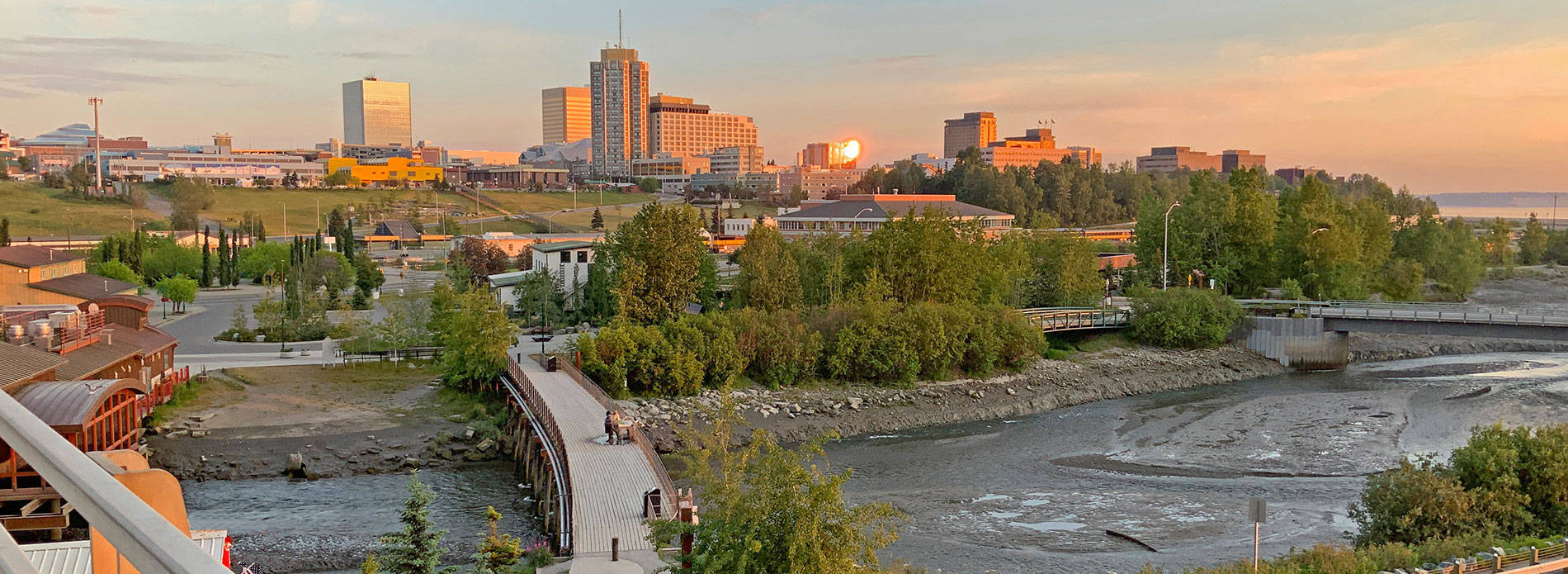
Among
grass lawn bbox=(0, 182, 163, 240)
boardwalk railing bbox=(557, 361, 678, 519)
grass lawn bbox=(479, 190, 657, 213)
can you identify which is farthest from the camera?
grass lawn bbox=(479, 190, 657, 213)

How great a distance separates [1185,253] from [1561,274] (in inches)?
2088

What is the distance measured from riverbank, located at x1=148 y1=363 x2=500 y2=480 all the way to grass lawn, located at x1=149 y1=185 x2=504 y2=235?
83.2m

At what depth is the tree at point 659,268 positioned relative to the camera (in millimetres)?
47125

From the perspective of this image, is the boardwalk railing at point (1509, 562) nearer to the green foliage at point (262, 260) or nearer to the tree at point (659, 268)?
the tree at point (659, 268)

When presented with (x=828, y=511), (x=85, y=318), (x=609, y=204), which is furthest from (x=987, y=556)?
(x=609, y=204)

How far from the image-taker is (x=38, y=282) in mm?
40656

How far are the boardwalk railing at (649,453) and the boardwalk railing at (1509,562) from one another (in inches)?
499

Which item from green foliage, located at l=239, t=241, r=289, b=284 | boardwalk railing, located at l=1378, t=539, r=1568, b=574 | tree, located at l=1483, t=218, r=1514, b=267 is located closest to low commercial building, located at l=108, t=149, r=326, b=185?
green foliage, located at l=239, t=241, r=289, b=284

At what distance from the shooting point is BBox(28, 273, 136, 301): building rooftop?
40.4m

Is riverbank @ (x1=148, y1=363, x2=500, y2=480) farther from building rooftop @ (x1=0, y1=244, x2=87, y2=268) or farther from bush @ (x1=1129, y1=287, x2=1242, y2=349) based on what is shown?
bush @ (x1=1129, y1=287, x2=1242, y2=349)

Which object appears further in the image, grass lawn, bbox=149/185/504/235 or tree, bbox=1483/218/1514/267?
grass lawn, bbox=149/185/504/235

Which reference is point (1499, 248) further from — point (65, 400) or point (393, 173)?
point (393, 173)

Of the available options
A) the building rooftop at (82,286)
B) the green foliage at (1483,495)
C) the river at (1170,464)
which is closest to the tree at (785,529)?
the river at (1170,464)

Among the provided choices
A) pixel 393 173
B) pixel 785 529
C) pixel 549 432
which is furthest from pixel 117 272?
pixel 393 173
